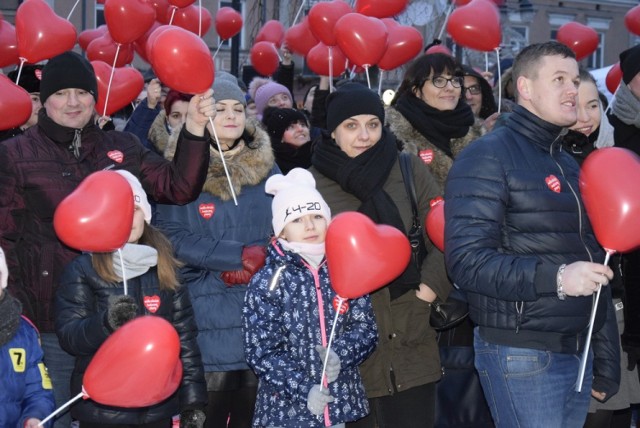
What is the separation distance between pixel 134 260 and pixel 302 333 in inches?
33.4

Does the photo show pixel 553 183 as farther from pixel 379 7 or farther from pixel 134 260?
pixel 379 7

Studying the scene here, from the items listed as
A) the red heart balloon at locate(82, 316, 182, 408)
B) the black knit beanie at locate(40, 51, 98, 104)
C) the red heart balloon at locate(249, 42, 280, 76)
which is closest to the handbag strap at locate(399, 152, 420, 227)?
the red heart balloon at locate(82, 316, 182, 408)

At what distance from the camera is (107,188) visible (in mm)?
4293

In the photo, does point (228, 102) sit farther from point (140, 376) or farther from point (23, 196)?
point (140, 376)

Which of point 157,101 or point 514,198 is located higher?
point 514,198

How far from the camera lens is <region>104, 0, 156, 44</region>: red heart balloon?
22.1 feet

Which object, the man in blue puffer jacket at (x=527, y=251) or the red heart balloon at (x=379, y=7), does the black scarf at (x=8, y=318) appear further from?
the red heart balloon at (x=379, y=7)

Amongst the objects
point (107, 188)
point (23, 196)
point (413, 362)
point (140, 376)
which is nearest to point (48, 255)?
point (23, 196)

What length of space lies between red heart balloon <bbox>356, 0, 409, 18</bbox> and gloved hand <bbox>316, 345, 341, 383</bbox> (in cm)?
384

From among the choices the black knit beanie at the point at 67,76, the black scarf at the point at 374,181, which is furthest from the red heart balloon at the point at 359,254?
the black knit beanie at the point at 67,76

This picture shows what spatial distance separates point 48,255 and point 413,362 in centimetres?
186

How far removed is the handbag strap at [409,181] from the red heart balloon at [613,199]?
1.10m

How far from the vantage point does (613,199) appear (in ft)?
12.7

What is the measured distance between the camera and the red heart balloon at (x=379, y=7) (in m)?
7.43
